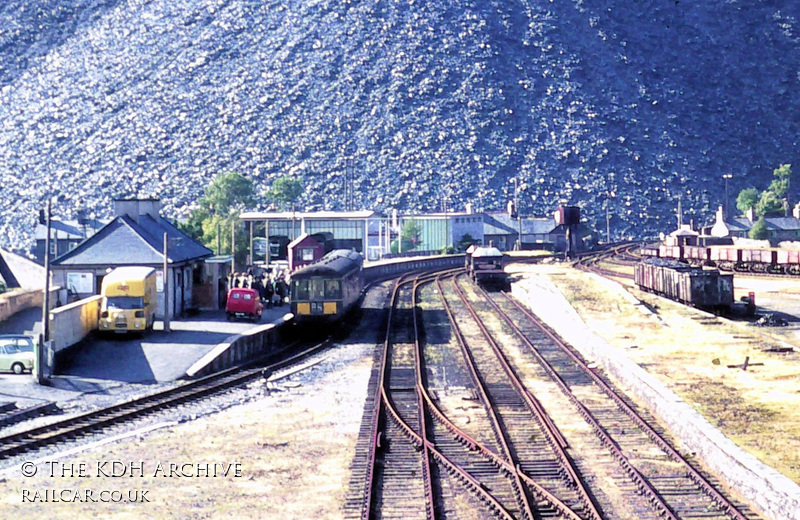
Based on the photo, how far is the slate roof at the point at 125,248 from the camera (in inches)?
1578

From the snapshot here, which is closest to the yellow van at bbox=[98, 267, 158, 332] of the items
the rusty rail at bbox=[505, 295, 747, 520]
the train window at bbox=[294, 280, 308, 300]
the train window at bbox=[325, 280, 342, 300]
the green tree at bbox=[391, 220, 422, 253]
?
the train window at bbox=[294, 280, 308, 300]

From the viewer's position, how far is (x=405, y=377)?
2844cm

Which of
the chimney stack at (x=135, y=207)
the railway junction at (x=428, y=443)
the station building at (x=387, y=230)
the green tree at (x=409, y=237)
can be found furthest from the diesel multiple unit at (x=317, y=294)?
the green tree at (x=409, y=237)

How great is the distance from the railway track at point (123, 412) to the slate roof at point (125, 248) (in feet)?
36.2

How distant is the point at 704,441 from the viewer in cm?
1794

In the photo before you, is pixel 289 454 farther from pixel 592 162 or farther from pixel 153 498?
pixel 592 162

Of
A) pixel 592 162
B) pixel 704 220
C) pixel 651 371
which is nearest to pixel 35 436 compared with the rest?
pixel 651 371

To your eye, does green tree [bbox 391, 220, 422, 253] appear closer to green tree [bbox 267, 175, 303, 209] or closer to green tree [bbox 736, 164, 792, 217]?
green tree [bbox 267, 175, 303, 209]

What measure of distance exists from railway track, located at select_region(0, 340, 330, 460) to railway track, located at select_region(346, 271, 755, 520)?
4.02 m

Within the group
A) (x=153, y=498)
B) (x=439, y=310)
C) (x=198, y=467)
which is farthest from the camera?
(x=439, y=310)

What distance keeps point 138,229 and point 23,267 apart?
23.1 metres

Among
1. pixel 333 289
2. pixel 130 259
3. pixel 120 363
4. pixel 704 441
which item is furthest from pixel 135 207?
pixel 704 441

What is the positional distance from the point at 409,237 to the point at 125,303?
78576 millimetres

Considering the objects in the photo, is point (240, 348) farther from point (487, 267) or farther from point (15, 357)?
point (487, 267)
